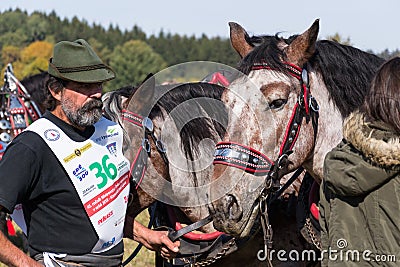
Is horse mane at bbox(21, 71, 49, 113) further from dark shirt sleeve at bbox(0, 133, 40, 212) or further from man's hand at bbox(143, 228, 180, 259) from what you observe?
dark shirt sleeve at bbox(0, 133, 40, 212)

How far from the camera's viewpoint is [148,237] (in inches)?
150

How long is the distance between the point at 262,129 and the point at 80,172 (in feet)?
3.26

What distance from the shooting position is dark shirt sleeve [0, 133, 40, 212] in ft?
9.44

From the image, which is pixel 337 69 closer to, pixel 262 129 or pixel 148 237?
pixel 262 129

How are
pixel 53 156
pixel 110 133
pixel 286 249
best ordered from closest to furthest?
pixel 53 156
pixel 110 133
pixel 286 249

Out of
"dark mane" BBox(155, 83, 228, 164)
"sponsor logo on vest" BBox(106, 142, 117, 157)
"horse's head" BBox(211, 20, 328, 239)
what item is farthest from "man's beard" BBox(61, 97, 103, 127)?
"dark mane" BBox(155, 83, 228, 164)

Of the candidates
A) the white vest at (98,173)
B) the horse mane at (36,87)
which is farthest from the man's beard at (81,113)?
the horse mane at (36,87)

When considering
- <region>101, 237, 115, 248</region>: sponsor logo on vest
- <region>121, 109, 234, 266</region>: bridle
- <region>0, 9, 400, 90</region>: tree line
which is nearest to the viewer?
<region>101, 237, 115, 248</region>: sponsor logo on vest

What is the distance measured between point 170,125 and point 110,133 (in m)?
1.15

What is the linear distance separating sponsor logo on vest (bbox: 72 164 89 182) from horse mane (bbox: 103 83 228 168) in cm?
131

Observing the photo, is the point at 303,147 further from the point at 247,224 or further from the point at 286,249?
the point at 286,249

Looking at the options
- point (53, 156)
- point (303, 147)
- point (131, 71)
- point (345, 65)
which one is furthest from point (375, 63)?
point (131, 71)

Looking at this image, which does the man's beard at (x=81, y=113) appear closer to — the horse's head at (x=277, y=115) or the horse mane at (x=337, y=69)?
the horse's head at (x=277, y=115)

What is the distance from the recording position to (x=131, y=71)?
7056 cm
